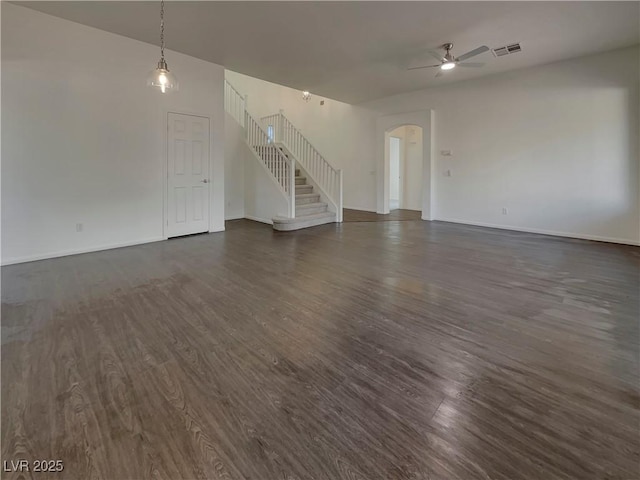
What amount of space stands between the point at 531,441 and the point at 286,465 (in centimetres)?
111

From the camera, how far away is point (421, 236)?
20.8 ft

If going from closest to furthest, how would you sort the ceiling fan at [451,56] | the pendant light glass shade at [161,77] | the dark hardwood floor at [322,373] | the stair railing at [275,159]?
the dark hardwood floor at [322,373]
the pendant light glass shade at [161,77]
the ceiling fan at [451,56]
the stair railing at [275,159]

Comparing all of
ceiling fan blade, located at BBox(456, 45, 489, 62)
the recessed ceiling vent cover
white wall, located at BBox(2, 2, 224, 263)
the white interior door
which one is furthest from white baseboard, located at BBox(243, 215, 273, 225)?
the recessed ceiling vent cover

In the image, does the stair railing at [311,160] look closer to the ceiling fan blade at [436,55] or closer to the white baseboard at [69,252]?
the ceiling fan blade at [436,55]

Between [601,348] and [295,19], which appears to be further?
[295,19]

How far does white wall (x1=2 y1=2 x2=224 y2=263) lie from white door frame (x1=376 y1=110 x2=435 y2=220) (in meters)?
4.85

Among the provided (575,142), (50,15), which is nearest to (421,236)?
(575,142)

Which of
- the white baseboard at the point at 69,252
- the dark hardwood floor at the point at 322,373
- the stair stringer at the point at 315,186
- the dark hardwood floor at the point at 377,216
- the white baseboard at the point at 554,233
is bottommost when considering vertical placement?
the dark hardwood floor at the point at 322,373

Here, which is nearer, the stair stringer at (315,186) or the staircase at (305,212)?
the staircase at (305,212)

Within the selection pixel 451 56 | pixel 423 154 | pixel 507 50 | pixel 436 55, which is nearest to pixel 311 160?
pixel 423 154

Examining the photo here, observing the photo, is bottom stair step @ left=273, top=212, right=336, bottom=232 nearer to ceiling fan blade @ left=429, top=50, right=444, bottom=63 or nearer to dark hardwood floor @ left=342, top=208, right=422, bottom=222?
dark hardwood floor @ left=342, top=208, right=422, bottom=222

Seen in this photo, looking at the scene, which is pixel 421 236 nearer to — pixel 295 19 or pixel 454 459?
pixel 295 19

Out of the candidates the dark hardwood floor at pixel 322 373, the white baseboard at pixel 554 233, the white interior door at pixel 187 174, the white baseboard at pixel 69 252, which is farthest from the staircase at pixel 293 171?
the dark hardwood floor at pixel 322 373

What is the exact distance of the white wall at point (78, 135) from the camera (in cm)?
422
